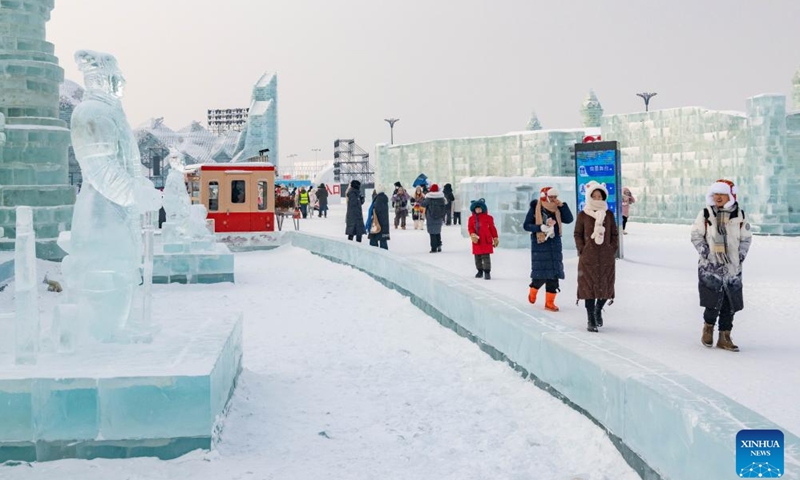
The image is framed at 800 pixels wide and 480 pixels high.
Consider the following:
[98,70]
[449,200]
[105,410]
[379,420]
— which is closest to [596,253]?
[379,420]

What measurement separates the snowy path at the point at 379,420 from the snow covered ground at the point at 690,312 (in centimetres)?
114

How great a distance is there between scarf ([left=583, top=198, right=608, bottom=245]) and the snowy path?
1.57 meters

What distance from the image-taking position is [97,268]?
Answer: 4805 millimetres

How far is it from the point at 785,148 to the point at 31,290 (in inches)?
754

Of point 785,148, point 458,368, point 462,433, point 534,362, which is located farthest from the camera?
point 785,148

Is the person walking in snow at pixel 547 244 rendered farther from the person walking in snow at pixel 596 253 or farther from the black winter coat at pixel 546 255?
the person walking in snow at pixel 596 253

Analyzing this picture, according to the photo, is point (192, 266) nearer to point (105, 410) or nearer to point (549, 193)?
point (549, 193)

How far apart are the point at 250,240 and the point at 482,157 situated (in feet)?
49.4

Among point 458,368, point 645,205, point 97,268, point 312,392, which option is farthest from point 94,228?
point 645,205

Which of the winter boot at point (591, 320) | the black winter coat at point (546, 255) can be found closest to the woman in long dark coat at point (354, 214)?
the black winter coat at point (546, 255)

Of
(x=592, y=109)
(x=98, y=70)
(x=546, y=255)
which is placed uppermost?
(x=592, y=109)

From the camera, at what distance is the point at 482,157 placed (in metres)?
32.7

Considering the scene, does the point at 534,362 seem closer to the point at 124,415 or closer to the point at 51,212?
the point at 124,415

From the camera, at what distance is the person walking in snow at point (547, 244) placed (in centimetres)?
874
